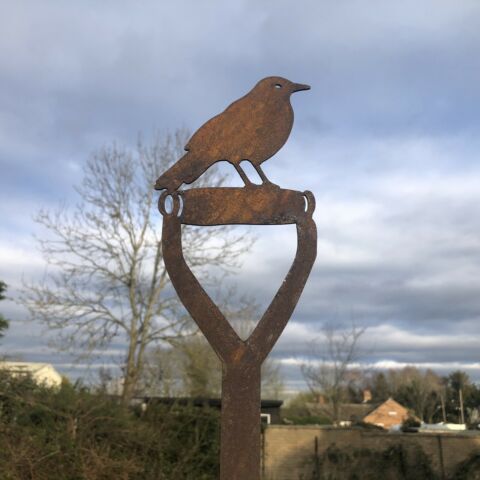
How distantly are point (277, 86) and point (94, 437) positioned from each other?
8.07 metres

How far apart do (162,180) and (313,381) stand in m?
28.8

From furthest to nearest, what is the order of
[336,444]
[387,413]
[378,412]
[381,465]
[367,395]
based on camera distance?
1. [367,395]
2. [387,413]
3. [378,412]
4. [336,444]
5. [381,465]

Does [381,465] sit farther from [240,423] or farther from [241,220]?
[241,220]

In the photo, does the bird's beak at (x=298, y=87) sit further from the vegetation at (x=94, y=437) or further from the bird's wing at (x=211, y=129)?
the vegetation at (x=94, y=437)

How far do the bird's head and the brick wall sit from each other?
521 inches

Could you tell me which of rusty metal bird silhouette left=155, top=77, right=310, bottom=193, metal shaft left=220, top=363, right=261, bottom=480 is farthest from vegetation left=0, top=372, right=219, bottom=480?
rusty metal bird silhouette left=155, top=77, right=310, bottom=193

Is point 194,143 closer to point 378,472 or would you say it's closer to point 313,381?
point 378,472

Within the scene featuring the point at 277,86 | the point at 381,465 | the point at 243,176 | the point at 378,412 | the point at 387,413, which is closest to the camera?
the point at 243,176

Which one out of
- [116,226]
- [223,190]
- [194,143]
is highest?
[116,226]

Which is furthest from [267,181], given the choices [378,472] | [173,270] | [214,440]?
[378,472]

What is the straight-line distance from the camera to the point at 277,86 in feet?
14.3

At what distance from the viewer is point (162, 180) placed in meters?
4.03

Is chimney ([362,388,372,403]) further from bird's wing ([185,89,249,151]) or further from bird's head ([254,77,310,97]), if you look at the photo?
bird's wing ([185,89,249,151])

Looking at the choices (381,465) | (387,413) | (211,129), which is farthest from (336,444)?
(387,413)
